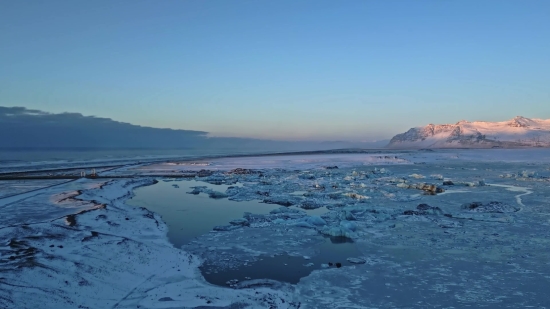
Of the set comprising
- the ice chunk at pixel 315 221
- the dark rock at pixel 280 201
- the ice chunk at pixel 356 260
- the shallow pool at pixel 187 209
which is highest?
the ice chunk at pixel 315 221

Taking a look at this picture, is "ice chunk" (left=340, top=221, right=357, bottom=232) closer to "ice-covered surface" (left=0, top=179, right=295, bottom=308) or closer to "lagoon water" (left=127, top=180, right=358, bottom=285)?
"lagoon water" (left=127, top=180, right=358, bottom=285)

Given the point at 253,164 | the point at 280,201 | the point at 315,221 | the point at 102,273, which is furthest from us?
the point at 253,164

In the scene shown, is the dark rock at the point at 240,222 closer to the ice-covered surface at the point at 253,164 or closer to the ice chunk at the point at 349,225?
the ice chunk at the point at 349,225

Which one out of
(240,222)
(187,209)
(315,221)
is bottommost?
(187,209)

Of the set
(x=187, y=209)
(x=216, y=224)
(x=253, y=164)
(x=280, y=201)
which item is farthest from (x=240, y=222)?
(x=253, y=164)

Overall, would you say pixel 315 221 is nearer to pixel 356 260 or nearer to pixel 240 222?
pixel 240 222

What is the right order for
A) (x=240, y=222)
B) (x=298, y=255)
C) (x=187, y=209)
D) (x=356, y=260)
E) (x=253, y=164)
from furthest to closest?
(x=253, y=164) → (x=187, y=209) → (x=240, y=222) → (x=298, y=255) → (x=356, y=260)

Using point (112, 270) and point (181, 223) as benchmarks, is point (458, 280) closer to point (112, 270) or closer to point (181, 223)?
point (112, 270)

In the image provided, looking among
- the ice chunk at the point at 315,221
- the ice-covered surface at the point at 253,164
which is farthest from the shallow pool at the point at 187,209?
the ice-covered surface at the point at 253,164
